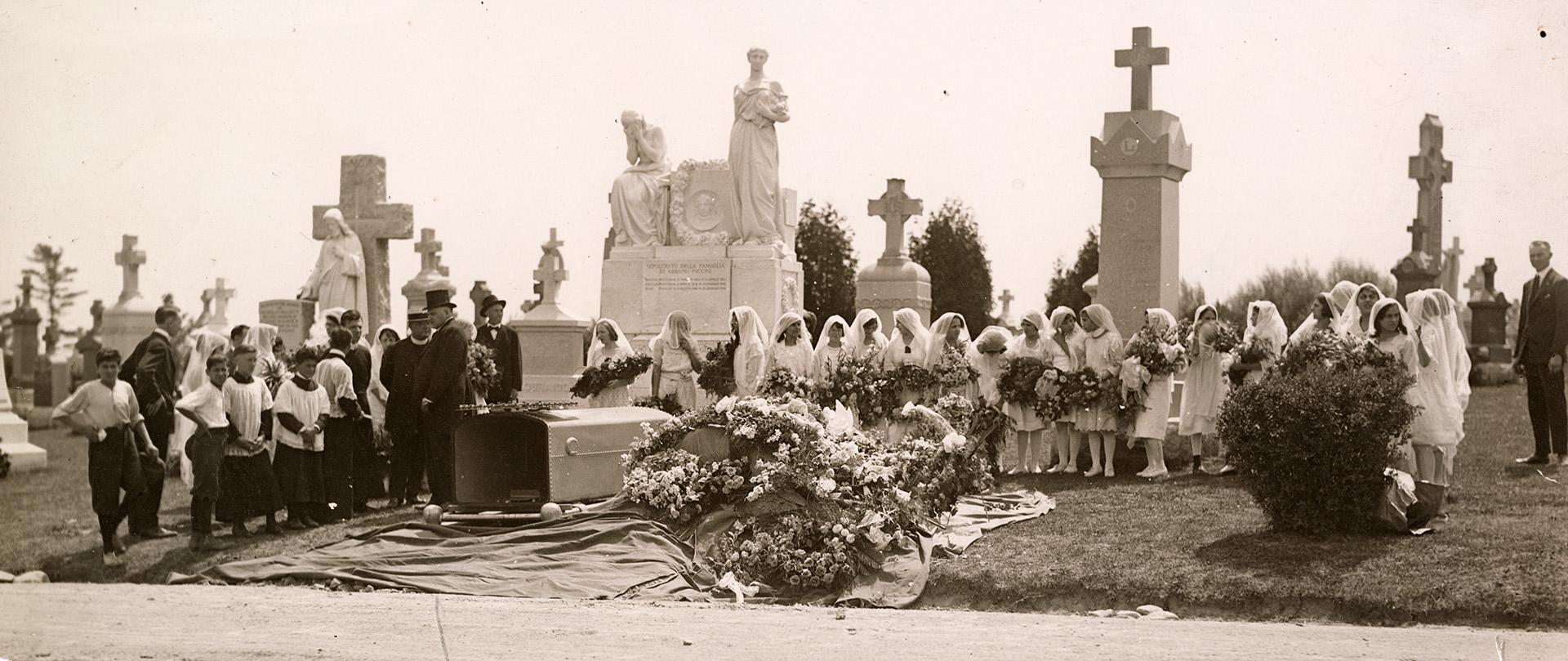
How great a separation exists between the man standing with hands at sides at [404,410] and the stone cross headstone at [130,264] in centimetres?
1652

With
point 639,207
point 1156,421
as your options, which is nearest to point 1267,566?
point 1156,421

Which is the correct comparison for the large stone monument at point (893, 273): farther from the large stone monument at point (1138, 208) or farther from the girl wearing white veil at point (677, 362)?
the girl wearing white veil at point (677, 362)

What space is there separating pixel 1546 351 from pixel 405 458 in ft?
34.5

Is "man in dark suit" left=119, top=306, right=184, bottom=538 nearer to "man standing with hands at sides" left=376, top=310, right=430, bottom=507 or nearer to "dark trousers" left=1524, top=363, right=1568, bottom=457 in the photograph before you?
"man standing with hands at sides" left=376, top=310, right=430, bottom=507

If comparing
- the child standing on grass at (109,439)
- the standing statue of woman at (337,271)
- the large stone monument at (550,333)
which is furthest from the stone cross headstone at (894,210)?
the child standing on grass at (109,439)

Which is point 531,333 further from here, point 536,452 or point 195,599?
point 195,599

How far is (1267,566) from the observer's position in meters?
10.2

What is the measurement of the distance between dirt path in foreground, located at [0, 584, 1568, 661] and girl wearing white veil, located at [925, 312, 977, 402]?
20.7 feet

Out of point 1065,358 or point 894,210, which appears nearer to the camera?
point 1065,358

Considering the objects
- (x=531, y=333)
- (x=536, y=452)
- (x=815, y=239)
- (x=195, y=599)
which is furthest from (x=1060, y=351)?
(x=815, y=239)

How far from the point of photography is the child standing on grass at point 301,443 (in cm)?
1350

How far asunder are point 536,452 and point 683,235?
28.6ft

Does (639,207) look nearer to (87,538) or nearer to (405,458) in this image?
(405,458)

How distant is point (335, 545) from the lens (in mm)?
11852
